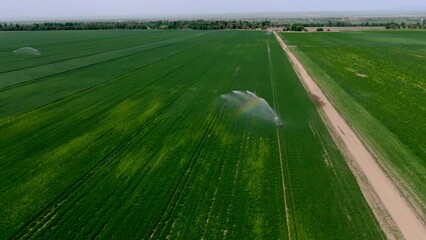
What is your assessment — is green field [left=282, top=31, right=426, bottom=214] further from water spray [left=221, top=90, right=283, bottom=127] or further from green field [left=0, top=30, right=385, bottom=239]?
water spray [left=221, top=90, right=283, bottom=127]

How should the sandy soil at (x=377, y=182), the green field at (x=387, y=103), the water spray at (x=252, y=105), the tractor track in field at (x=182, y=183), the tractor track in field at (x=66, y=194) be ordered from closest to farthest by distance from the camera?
the tractor track in field at (x=66, y=194) < the tractor track in field at (x=182, y=183) < the sandy soil at (x=377, y=182) < the green field at (x=387, y=103) < the water spray at (x=252, y=105)

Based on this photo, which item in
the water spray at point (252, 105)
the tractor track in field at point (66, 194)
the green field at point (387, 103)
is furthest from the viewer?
the water spray at point (252, 105)

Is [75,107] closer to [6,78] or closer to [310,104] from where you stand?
[6,78]

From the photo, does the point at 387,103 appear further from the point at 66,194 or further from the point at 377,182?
the point at 66,194

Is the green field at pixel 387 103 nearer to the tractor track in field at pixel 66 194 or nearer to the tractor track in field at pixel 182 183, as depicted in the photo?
the tractor track in field at pixel 182 183

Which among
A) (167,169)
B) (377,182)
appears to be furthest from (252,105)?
(377,182)

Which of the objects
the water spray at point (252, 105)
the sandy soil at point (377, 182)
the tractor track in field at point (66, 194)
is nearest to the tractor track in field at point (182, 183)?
the water spray at point (252, 105)
